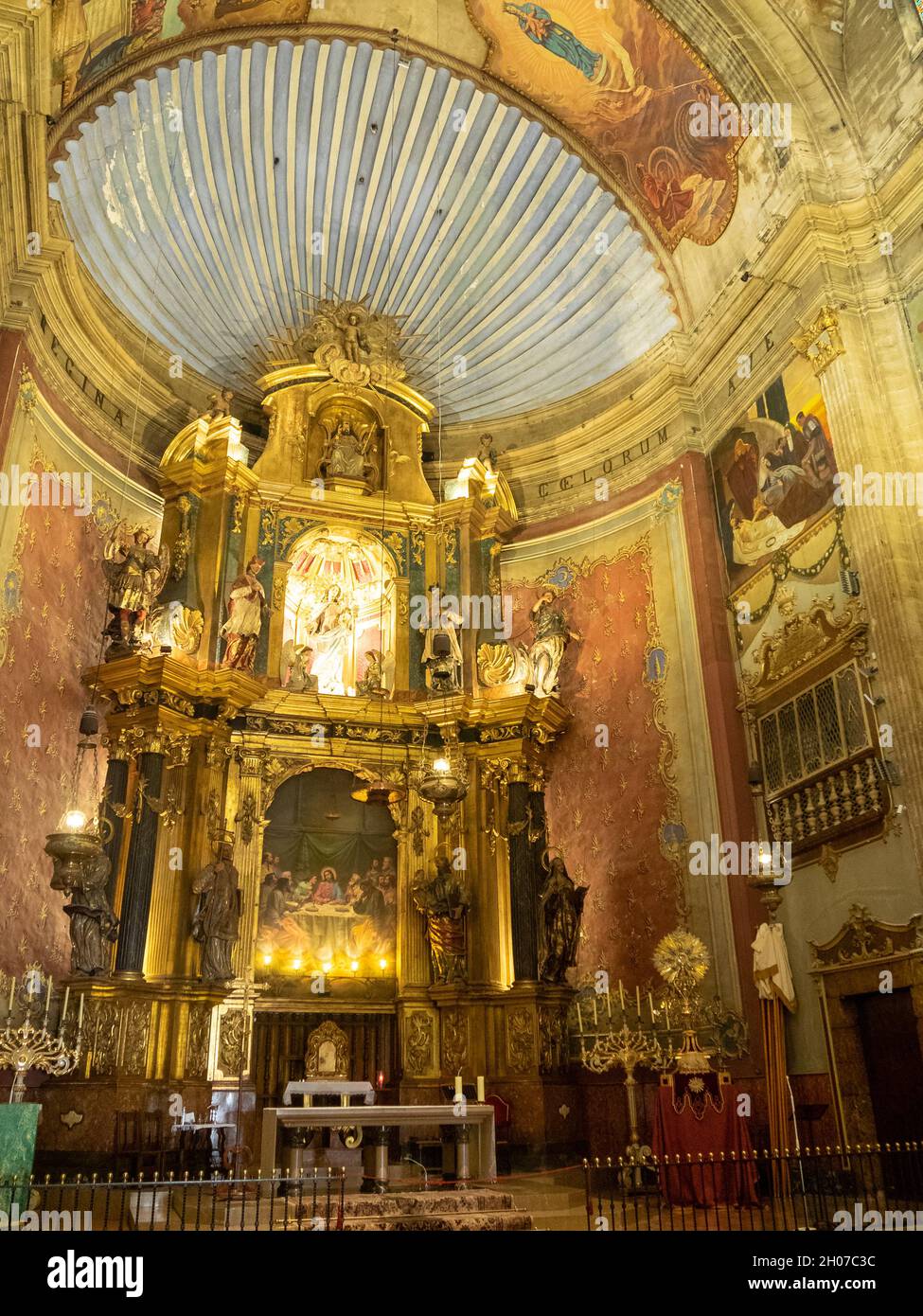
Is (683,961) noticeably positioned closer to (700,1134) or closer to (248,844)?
(700,1134)

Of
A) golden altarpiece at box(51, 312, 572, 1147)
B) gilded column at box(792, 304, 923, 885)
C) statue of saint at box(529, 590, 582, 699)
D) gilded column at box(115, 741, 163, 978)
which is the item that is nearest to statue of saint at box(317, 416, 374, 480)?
golden altarpiece at box(51, 312, 572, 1147)

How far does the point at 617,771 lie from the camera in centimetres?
1356

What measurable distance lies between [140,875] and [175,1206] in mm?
4206

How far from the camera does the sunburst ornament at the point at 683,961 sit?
10992 mm

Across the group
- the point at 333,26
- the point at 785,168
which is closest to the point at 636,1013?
the point at 785,168

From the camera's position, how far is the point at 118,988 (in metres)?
11.1

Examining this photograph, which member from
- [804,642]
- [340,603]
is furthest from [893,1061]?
[340,603]

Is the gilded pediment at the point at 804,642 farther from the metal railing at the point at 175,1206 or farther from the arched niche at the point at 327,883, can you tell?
the metal railing at the point at 175,1206

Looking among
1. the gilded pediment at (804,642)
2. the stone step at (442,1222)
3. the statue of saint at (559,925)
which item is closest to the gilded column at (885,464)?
the gilded pediment at (804,642)

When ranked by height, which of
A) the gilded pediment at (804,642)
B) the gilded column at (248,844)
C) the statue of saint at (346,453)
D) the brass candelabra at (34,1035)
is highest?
the statue of saint at (346,453)

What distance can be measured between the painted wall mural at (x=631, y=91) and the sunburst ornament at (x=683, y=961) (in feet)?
28.6

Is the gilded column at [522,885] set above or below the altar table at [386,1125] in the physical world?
above

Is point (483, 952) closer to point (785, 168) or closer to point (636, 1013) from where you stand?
point (636, 1013)
